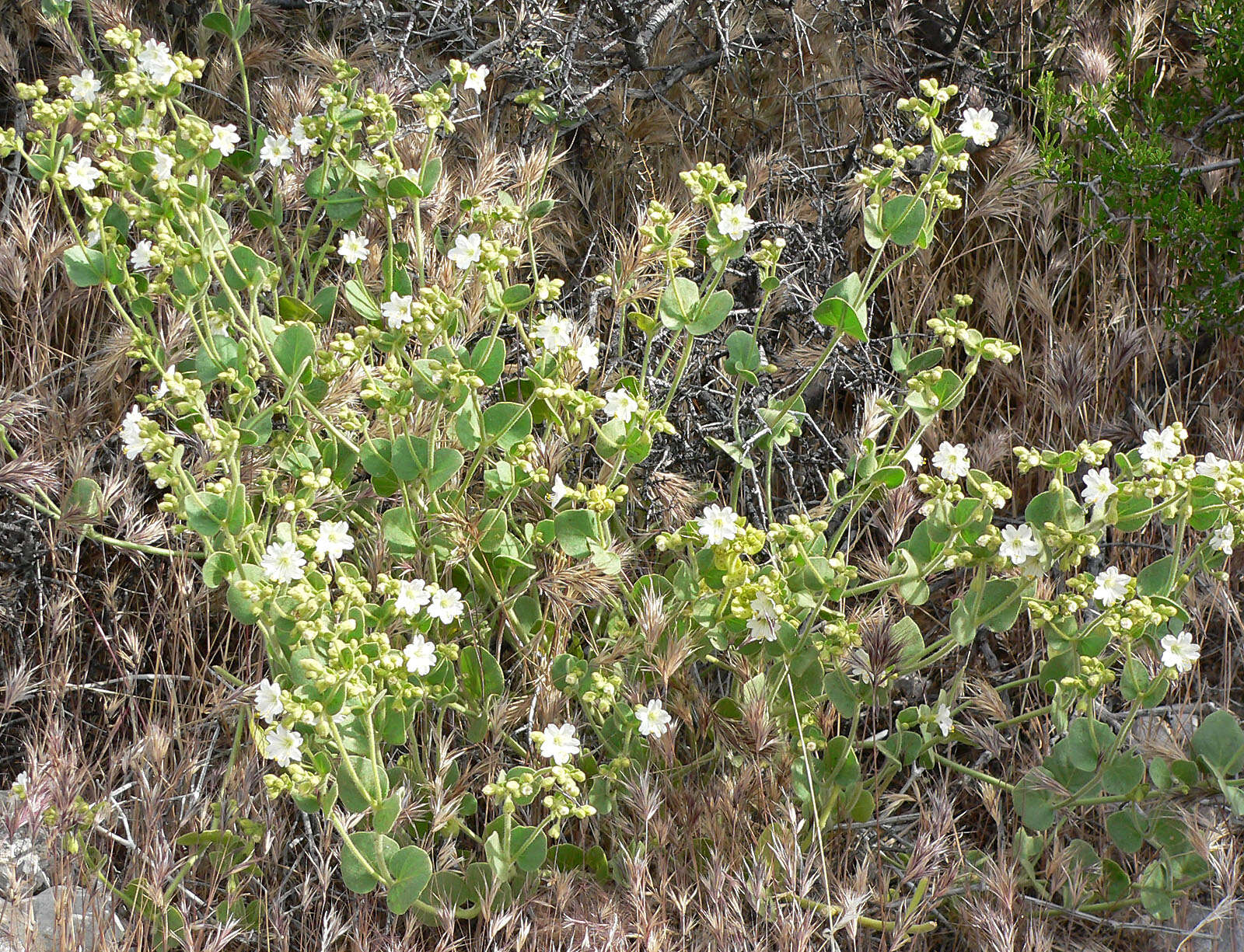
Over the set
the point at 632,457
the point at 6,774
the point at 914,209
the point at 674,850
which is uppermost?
the point at 914,209

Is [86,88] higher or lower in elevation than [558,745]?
higher

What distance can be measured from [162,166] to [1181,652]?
194cm

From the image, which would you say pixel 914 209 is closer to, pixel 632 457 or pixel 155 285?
pixel 632 457

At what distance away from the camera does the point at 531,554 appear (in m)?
2.25

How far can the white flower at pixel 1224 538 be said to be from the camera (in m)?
1.90

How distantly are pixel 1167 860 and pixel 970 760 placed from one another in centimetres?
65

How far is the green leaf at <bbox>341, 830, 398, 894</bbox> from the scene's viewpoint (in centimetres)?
181

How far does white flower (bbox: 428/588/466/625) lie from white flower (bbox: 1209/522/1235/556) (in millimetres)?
1283

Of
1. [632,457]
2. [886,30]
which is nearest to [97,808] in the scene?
[632,457]

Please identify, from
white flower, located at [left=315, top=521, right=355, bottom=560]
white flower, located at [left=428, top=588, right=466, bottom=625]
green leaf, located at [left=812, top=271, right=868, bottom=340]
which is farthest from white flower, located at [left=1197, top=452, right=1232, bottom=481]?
white flower, located at [left=315, top=521, right=355, bottom=560]

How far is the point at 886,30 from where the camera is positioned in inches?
139

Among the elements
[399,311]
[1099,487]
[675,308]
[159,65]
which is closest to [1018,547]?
[1099,487]

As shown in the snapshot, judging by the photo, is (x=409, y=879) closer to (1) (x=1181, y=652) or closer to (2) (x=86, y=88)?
(1) (x=1181, y=652)

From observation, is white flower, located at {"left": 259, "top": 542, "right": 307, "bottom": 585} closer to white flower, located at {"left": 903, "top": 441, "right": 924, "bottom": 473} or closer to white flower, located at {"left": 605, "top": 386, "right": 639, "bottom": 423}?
white flower, located at {"left": 605, "top": 386, "right": 639, "bottom": 423}
